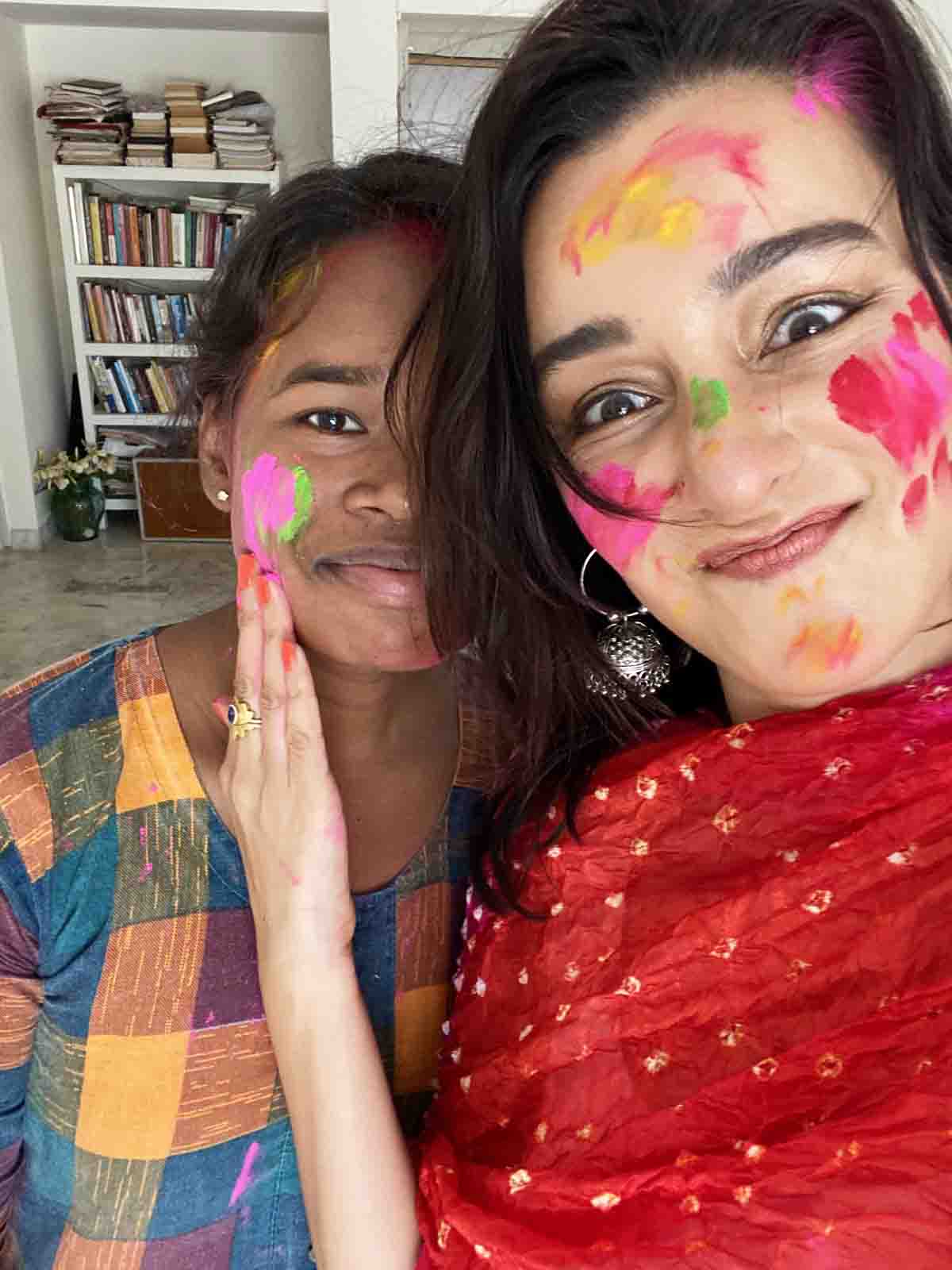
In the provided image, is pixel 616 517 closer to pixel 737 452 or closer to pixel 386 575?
pixel 737 452

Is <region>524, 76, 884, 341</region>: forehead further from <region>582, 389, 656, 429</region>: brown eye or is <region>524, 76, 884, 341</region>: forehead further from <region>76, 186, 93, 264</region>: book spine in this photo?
<region>76, 186, 93, 264</region>: book spine

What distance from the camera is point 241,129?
517 cm

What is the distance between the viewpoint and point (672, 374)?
0.87 m

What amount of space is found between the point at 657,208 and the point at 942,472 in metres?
0.30

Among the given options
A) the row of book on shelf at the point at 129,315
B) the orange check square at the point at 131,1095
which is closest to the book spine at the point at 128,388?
the row of book on shelf at the point at 129,315

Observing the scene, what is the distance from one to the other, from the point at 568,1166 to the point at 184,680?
601 mm

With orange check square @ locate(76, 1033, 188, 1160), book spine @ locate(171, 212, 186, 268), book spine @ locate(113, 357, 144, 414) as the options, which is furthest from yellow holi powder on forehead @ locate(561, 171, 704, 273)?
book spine @ locate(113, 357, 144, 414)

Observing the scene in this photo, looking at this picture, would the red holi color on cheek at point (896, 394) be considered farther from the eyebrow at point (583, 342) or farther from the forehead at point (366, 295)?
the forehead at point (366, 295)

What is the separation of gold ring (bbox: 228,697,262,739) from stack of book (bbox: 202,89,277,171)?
15.9 feet

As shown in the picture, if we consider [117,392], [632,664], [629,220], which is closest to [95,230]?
[117,392]

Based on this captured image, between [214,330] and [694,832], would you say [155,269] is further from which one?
[694,832]

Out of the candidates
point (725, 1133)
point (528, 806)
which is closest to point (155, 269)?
point (528, 806)

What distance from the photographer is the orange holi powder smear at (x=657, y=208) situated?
2.74 ft

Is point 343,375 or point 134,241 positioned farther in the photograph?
point 134,241
